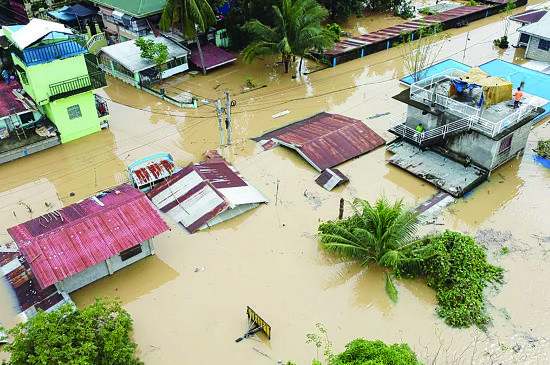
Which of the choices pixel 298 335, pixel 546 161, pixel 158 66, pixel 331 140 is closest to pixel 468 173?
pixel 546 161

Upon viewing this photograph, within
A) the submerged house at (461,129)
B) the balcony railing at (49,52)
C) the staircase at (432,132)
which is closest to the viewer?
the submerged house at (461,129)

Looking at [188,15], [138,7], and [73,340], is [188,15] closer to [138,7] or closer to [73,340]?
[138,7]

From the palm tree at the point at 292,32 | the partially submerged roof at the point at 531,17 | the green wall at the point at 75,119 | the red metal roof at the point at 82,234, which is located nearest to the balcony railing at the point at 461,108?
the palm tree at the point at 292,32

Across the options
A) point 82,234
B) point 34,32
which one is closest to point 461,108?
point 82,234

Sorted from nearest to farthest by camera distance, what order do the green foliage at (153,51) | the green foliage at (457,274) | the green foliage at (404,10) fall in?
the green foliage at (457,274) < the green foliage at (153,51) < the green foliage at (404,10)

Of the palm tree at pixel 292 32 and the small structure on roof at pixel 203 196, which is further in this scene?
the palm tree at pixel 292 32

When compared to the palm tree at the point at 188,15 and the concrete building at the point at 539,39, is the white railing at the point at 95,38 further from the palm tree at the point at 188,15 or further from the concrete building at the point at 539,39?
the concrete building at the point at 539,39

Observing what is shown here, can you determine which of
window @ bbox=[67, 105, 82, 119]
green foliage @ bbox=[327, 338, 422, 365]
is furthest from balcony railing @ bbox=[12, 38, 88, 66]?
green foliage @ bbox=[327, 338, 422, 365]
